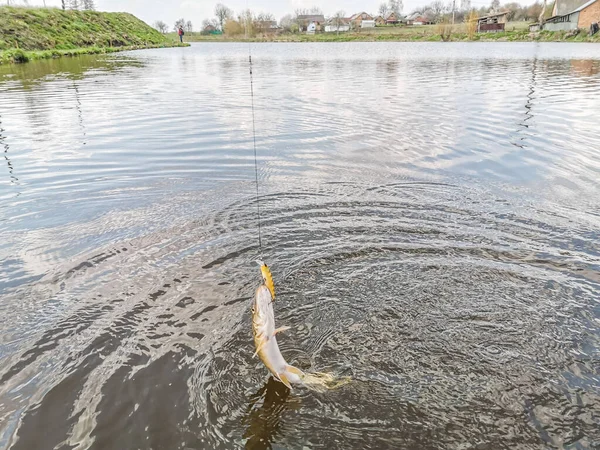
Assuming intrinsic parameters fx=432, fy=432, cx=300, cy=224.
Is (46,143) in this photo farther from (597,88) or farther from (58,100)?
(597,88)

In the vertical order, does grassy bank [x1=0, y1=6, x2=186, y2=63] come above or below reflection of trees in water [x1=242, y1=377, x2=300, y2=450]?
above

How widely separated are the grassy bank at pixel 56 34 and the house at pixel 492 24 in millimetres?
63013

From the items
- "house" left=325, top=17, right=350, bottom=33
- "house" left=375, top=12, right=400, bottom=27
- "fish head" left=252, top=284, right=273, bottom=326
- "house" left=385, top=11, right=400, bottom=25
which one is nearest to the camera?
"fish head" left=252, top=284, right=273, bottom=326

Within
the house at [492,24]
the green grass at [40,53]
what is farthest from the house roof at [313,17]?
the green grass at [40,53]

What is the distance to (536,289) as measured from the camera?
4848 millimetres

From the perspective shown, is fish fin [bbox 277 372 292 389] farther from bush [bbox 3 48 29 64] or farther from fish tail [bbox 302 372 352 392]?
bush [bbox 3 48 29 64]

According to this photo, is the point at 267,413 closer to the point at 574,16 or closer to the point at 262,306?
the point at 262,306

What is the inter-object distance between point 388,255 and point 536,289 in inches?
67.4

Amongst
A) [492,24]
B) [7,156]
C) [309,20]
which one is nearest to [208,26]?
[309,20]

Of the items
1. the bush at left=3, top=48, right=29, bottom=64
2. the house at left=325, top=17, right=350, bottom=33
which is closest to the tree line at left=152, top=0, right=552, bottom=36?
the house at left=325, top=17, right=350, bottom=33

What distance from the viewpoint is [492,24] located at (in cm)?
8481

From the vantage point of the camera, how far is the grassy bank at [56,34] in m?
36.8

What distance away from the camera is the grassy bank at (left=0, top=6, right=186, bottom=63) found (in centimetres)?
3678

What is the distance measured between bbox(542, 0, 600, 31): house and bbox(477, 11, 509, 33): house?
10916 mm
